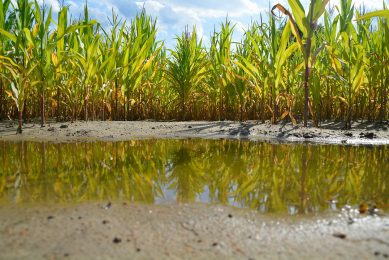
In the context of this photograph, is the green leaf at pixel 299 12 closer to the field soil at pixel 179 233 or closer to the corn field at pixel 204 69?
the corn field at pixel 204 69

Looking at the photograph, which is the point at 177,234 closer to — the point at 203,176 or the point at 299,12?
the point at 203,176

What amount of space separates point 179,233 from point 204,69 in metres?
4.47

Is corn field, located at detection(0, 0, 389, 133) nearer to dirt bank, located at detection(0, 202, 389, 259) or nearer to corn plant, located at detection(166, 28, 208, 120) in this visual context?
corn plant, located at detection(166, 28, 208, 120)

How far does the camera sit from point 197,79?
5.14 metres

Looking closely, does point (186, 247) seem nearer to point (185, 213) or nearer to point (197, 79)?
point (185, 213)

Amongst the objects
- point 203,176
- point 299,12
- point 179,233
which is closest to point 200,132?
point 299,12

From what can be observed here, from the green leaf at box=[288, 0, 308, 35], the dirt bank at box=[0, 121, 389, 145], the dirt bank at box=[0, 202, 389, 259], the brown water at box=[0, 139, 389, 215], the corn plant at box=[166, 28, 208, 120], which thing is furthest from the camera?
the corn plant at box=[166, 28, 208, 120]

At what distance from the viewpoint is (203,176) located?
1481 millimetres

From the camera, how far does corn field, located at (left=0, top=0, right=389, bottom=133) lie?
324cm

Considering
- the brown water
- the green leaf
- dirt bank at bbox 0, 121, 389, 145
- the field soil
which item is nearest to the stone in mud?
dirt bank at bbox 0, 121, 389, 145

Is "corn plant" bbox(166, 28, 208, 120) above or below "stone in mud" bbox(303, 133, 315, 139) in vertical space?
above

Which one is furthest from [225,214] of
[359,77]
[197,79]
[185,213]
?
[197,79]

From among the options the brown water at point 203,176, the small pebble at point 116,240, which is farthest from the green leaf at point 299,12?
the small pebble at point 116,240

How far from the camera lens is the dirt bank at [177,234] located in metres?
0.78
